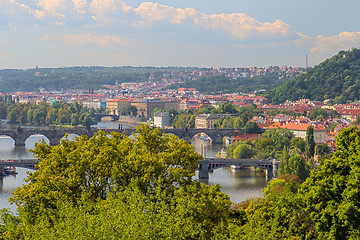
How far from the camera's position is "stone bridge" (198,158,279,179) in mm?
41156

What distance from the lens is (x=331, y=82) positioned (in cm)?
11212

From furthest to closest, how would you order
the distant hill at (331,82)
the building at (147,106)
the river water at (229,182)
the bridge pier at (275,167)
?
1. the building at (147,106)
2. the distant hill at (331,82)
3. the bridge pier at (275,167)
4. the river water at (229,182)

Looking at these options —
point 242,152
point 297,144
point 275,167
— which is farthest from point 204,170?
point 297,144

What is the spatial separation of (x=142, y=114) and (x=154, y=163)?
329 ft

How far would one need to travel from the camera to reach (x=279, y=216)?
18.8 metres

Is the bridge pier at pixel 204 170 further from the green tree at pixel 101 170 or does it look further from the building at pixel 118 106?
the building at pixel 118 106

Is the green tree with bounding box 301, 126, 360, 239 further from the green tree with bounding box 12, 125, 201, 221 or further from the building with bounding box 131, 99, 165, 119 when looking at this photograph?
the building with bounding box 131, 99, 165, 119

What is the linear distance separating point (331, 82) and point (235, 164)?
238ft

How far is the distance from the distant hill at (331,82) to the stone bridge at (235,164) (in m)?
65.3

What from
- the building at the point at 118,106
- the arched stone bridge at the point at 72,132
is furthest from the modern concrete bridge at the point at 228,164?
the building at the point at 118,106

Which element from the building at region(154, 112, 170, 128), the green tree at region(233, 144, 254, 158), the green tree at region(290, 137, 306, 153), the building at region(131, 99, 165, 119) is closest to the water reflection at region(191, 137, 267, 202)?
the green tree at region(233, 144, 254, 158)

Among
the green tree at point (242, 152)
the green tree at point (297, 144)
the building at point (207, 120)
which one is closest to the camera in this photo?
the green tree at point (242, 152)

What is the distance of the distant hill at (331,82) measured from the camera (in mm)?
109375

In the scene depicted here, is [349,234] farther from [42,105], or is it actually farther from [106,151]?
[42,105]
